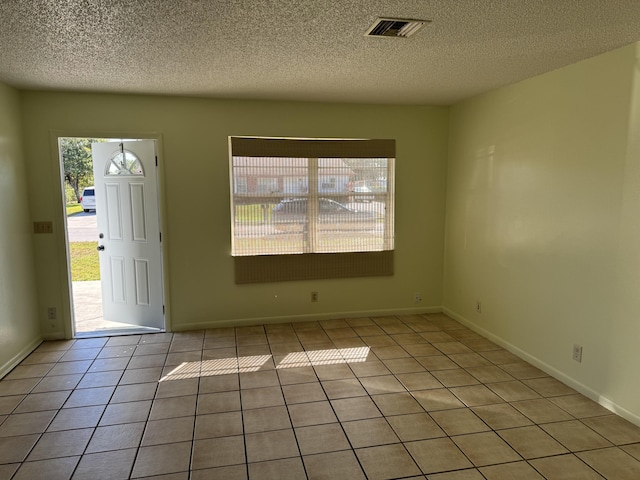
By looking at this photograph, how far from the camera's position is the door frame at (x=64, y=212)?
4012 millimetres

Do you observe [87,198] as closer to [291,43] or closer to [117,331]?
[117,331]

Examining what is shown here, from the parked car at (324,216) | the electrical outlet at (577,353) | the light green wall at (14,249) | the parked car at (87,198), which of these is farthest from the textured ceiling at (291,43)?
the parked car at (87,198)

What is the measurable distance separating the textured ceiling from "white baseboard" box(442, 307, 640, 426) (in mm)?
2255

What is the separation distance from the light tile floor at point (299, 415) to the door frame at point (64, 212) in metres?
0.36

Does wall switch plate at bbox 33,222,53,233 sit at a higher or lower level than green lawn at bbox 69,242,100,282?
higher

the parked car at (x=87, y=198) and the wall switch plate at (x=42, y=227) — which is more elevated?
the parked car at (x=87, y=198)

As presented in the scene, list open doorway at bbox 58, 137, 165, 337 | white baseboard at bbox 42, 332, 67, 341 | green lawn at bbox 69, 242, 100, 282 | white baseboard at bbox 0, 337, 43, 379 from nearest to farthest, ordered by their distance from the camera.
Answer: white baseboard at bbox 0, 337, 43, 379
white baseboard at bbox 42, 332, 67, 341
open doorway at bbox 58, 137, 165, 337
green lawn at bbox 69, 242, 100, 282

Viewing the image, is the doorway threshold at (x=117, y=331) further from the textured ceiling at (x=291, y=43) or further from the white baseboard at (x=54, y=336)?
the textured ceiling at (x=291, y=43)

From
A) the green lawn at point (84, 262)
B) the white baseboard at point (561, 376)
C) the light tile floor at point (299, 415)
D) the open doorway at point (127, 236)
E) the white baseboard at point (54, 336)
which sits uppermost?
the open doorway at point (127, 236)

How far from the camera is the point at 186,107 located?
4211mm

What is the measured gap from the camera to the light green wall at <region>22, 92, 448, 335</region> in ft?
13.2

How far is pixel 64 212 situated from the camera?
13.4ft

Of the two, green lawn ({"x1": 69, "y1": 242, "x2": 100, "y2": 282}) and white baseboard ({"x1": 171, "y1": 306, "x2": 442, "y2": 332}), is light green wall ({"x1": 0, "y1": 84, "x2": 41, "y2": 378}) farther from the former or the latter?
green lawn ({"x1": 69, "y1": 242, "x2": 100, "y2": 282})

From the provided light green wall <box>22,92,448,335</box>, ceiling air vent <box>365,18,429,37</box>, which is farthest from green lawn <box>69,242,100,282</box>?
ceiling air vent <box>365,18,429,37</box>
